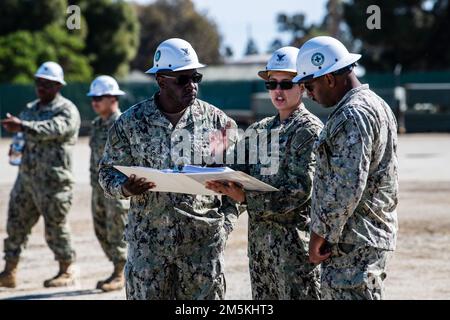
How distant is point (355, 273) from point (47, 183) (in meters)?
5.54

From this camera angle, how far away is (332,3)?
49.3 metres

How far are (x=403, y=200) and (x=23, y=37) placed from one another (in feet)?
93.8

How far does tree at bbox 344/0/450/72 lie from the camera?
167 ft

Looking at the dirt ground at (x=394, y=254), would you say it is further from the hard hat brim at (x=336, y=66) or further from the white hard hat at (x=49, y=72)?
the hard hat brim at (x=336, y=66)

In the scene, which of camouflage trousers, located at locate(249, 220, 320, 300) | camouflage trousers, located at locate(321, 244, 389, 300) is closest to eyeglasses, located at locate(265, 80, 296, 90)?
camouflage trousers, located at locate(249, 220, 320, 300)

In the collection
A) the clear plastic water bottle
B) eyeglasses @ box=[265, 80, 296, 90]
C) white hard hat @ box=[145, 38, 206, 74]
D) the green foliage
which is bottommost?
the clear plastic water bottle

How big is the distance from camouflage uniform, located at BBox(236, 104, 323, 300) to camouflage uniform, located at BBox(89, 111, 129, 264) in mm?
4092

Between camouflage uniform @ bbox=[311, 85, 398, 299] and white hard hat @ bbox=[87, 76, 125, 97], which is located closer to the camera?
camouflage uniform @ bbox=[311, 85, 398, 299]

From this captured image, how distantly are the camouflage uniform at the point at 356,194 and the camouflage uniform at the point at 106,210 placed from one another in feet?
16.3

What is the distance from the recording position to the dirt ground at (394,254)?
375 inches

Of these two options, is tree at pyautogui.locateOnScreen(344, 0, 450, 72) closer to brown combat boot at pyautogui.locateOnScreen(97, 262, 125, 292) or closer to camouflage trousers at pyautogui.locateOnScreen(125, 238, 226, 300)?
brown combat boot at pyautogui.locateOnScreen(97, 262, 125, 292)

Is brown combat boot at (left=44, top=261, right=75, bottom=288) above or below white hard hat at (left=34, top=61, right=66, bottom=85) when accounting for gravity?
below

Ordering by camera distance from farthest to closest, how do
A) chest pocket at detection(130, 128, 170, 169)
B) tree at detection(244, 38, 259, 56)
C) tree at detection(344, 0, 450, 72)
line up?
1. tree at detection(244, 38, 259, 56)
2. tree at detection(344, 0, 450, 72)
3. chest pocket at detection(130, 128, 170, 169)

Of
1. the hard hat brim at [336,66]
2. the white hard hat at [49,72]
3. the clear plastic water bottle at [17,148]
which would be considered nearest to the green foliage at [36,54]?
the clear plastic water bottle at [17,148]
